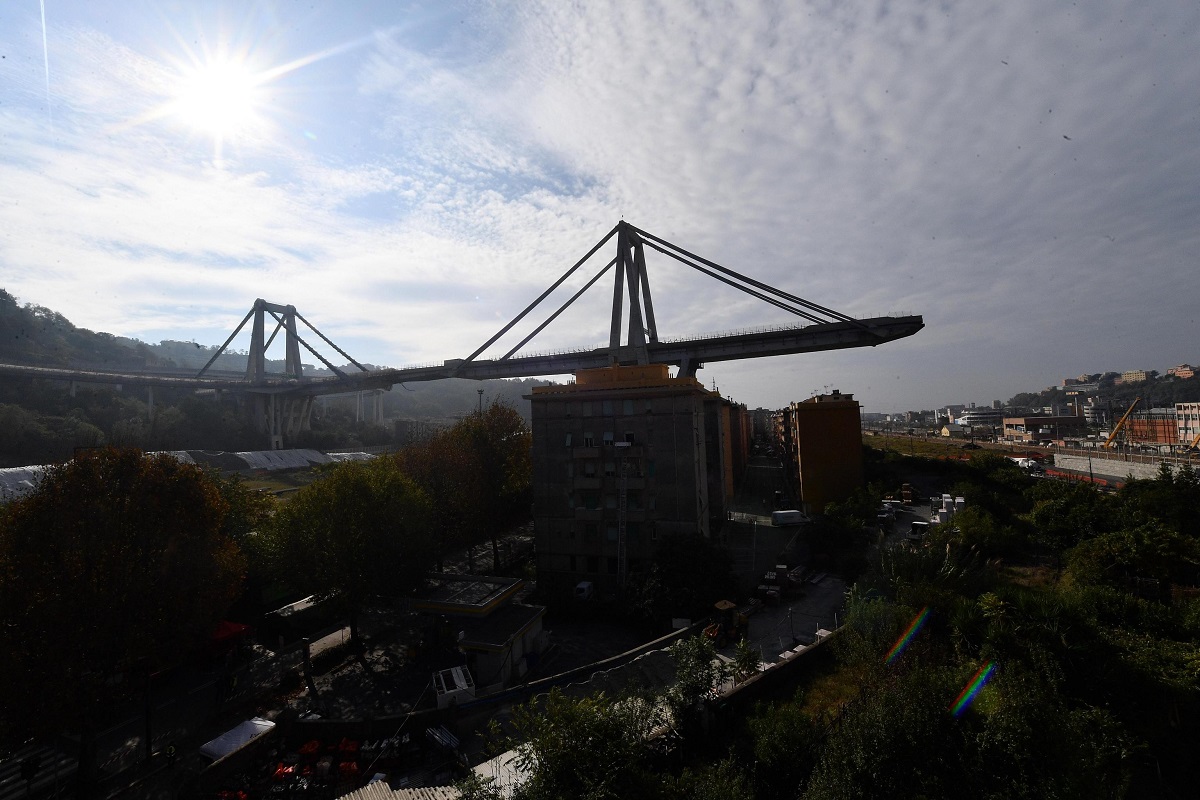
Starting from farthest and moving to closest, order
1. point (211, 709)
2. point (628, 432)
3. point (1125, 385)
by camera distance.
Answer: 1. point (1125, 385)
2. point (628, 432)
3. point (211, 709)

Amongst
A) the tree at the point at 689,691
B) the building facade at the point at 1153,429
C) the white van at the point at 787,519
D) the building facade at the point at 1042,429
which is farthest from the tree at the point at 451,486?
the building facade at the point at 1042,429

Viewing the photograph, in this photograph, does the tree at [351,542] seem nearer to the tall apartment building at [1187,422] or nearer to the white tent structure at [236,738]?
the white tent structure at [236,738]

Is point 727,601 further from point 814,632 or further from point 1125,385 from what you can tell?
point 1125,385

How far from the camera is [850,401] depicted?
103ft

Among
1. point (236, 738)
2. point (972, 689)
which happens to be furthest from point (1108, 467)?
point (236, 738)

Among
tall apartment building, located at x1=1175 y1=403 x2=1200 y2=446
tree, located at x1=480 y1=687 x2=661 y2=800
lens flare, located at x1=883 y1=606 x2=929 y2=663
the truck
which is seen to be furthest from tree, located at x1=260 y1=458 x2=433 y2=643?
tall apartment building, located at x1=1175 y1=403 x2=1200 y2=446

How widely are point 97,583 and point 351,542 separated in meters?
6.39

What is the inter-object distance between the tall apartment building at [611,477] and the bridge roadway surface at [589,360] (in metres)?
22.9

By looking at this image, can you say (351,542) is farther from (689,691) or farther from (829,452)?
(829,452)

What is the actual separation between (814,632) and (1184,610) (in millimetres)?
7683

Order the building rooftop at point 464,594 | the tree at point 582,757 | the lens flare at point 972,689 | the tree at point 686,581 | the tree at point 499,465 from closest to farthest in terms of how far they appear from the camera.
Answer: the tree at point 582,757
the lens flare at point 972,689
the building rooftop at point 464,594
the tree at point 686,581
the tree at point 499,465

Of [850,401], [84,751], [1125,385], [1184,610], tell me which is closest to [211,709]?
[84,751]

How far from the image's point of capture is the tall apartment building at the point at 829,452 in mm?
31172

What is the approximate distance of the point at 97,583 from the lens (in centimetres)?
1165
